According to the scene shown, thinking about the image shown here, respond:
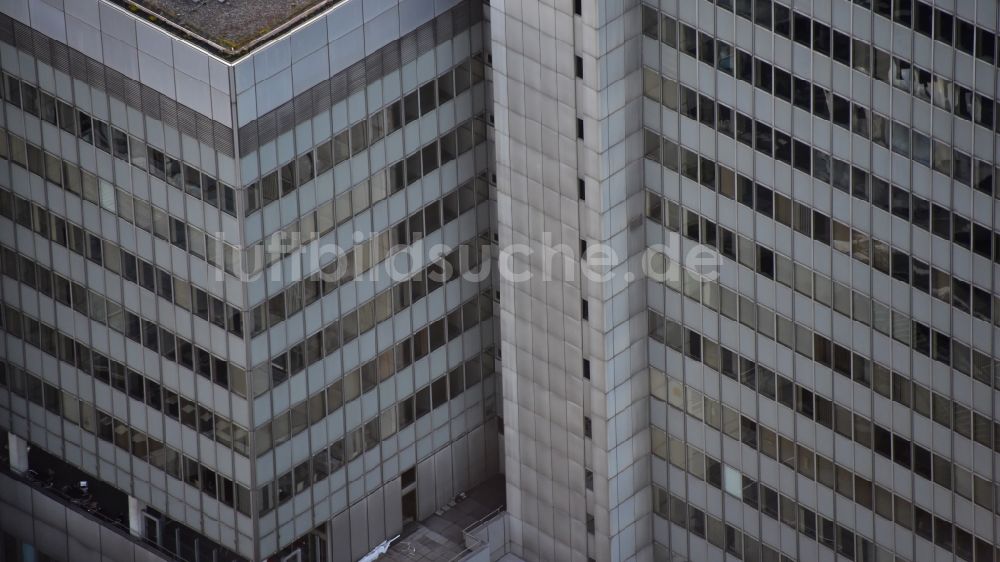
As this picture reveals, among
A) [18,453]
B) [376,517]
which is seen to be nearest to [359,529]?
[376,517]

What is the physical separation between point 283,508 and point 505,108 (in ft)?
75.0

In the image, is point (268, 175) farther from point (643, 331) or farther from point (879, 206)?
point (879, 206)

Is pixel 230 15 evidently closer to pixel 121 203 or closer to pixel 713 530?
pixel 121 203

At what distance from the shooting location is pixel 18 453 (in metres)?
143

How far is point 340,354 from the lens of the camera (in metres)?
130

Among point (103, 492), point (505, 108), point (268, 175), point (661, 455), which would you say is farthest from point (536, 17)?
point (103, 492)

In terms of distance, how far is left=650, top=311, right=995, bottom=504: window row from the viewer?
386ft

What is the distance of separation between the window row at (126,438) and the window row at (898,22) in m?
35.4

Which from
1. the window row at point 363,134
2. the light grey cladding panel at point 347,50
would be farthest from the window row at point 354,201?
the light grey cladding panel at point 347,50

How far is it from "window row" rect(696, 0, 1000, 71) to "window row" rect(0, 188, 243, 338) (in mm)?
28779

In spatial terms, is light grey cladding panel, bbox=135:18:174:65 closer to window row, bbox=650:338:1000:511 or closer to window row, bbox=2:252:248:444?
window row, bbox=2:252:248:444

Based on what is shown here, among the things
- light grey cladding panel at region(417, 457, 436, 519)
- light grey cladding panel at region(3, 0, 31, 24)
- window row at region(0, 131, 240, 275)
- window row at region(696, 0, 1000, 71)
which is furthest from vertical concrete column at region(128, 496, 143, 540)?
window row at region(696, 0, 1000, 71)

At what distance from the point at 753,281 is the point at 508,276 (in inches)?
561

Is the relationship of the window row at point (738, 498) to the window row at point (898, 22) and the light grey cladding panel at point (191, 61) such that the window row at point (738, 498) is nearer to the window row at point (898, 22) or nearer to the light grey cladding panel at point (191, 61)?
the window row at point (898, 22)
